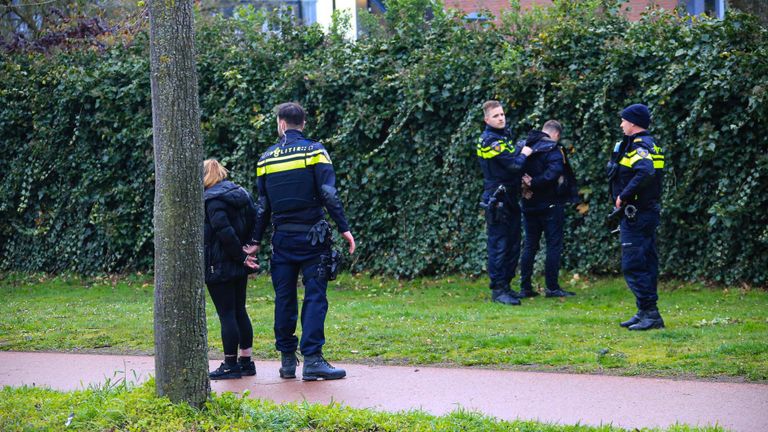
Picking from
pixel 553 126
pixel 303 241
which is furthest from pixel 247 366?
pixel 553 126

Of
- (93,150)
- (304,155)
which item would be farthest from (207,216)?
(93,150)

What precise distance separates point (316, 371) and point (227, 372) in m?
0.80

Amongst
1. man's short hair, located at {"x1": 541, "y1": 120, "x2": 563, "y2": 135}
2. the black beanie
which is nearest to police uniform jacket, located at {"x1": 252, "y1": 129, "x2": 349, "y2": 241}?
the black beanie

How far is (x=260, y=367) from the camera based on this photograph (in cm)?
817

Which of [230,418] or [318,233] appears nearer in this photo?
[230,418]

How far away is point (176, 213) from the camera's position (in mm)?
6008

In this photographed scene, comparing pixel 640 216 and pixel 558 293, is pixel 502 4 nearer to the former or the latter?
pixel 558 293

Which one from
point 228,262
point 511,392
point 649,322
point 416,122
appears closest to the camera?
point 511,392

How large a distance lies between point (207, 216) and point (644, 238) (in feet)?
13.1

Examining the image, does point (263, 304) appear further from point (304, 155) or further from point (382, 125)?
point (304, 155)

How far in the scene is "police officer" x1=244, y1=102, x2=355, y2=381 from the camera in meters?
7.43

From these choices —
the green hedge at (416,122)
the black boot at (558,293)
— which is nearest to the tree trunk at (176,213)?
the black boot at (558,293)

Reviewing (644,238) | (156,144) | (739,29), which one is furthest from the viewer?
(739,29)

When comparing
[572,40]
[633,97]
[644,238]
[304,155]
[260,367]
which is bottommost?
[260,367]
